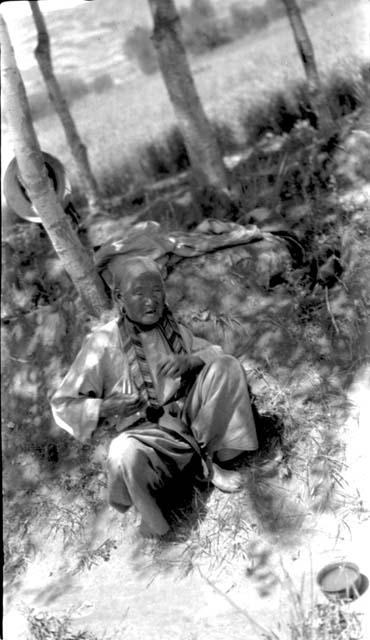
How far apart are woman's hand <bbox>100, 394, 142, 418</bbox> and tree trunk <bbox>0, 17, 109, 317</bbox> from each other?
1.24 metres

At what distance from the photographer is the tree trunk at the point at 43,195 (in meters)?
Answer: 5.95

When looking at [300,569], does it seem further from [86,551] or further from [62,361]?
[62,361]

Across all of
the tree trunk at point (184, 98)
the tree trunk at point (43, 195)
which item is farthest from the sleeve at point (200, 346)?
the tree trunk at point (184, 98)

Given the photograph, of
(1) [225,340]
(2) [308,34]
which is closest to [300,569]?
(1) [225,340]

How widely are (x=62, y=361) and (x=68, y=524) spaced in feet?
4.37

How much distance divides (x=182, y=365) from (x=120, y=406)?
1.44 feet

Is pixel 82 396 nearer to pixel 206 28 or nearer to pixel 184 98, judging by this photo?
pixel 184 98

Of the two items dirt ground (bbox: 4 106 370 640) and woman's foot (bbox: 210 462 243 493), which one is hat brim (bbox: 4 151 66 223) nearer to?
dirt ground (bbox: 4 106 370 640)

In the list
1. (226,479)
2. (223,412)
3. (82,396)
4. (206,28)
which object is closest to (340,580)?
(226,479)

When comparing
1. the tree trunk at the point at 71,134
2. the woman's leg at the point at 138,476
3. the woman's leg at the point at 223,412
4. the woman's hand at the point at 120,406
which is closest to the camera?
the woman's leg at the point at 138,476

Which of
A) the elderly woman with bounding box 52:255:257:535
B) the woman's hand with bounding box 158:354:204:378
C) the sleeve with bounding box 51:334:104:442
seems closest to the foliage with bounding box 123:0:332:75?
the elderly woman with bounding box 52:255:257:535

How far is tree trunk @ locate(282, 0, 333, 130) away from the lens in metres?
6.33

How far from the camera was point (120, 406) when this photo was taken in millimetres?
4801

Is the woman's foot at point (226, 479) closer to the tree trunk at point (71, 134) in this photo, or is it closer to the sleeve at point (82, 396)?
the sleeve at point (82, 396)
